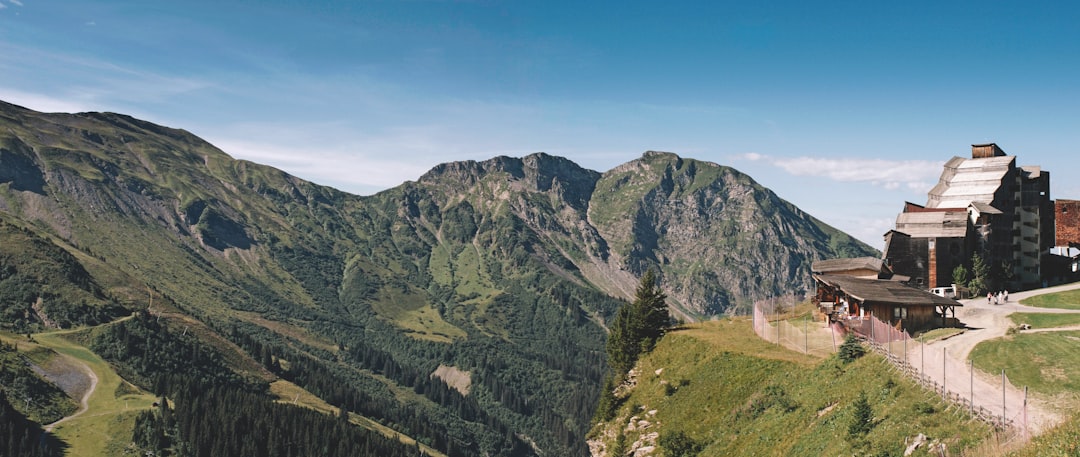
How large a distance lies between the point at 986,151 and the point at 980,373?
80052mm

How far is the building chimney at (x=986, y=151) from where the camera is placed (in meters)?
111

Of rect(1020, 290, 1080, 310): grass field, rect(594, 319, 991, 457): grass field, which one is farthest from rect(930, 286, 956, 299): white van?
rect(594, 319, 991, 457): grass field

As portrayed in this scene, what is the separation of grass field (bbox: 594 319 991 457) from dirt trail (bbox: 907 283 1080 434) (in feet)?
8.24

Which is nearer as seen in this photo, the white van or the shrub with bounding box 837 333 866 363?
the shrub with bounding box 837 333 866 363

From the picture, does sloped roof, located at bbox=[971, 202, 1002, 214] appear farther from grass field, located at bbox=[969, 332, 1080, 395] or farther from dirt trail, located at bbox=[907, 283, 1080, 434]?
grass field, located at bbox=[969, 332, 1080, 395]

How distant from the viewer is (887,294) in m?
65.4

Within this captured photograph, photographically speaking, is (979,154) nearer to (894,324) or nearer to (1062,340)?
(894,324)

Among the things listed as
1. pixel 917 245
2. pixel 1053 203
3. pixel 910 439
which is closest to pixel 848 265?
pixel 917 245

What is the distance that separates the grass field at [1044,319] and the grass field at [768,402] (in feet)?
76.3

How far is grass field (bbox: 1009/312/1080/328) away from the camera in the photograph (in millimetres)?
62906

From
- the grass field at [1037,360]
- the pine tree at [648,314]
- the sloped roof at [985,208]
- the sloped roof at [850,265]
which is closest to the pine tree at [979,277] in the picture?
the sloped roof at [985,208]

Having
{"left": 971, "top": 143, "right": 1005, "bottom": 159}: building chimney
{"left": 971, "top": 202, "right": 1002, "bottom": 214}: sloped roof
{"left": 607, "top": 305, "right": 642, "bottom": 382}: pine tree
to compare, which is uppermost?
{"left": 971, "top": 143, "right": 1005, "bottom": 159}: building chimney

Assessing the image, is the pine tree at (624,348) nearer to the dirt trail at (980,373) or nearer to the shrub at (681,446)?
the shrub at (681,446)

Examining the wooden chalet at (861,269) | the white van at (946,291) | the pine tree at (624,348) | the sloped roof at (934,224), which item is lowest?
the pine tree at (624,348)
